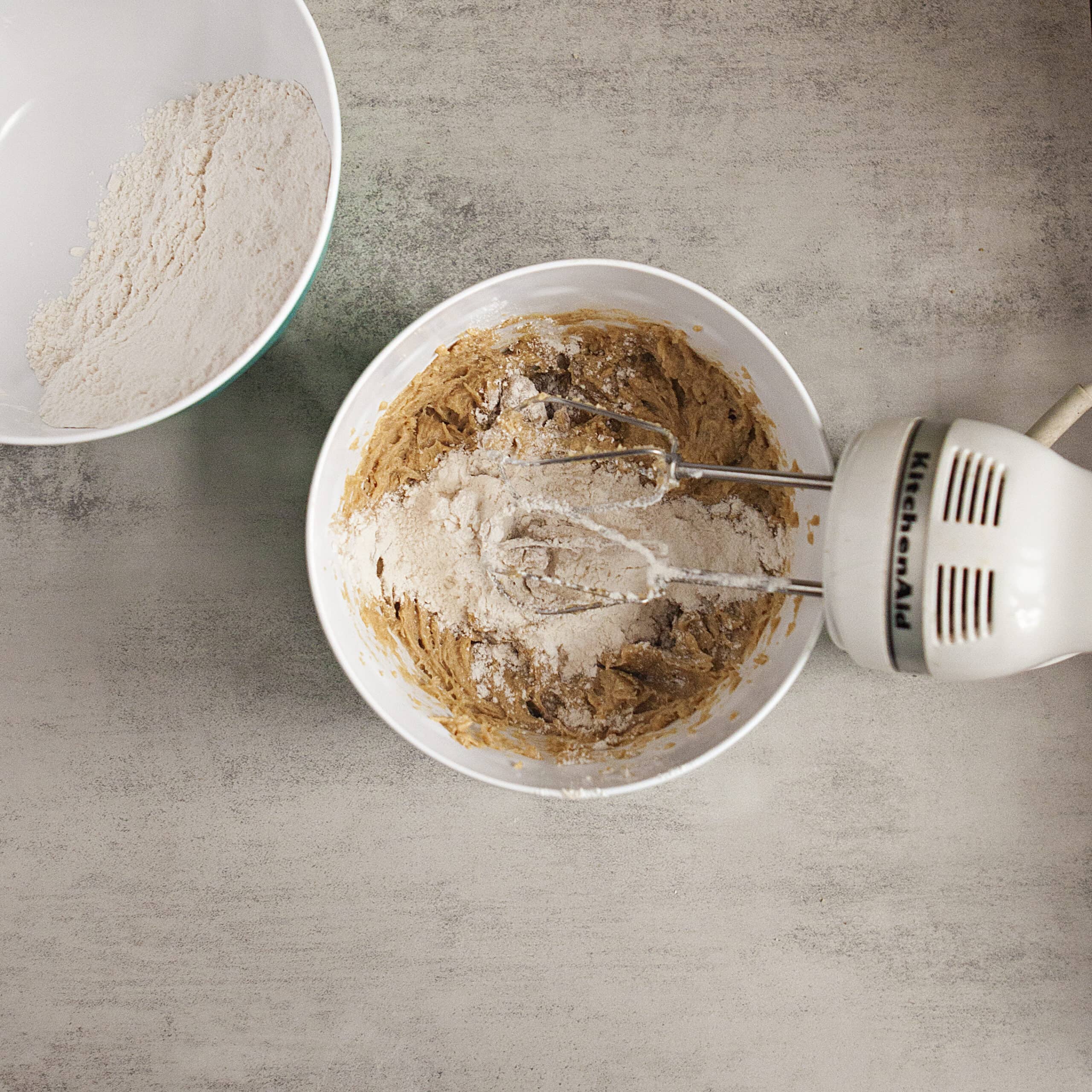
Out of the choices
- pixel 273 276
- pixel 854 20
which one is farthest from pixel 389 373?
pixel 854 20

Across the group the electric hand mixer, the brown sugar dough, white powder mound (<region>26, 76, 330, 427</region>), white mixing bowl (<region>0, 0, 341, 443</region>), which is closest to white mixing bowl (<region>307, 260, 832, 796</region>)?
the brown sugar dough

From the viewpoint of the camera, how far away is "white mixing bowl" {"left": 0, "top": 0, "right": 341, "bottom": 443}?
127 cm

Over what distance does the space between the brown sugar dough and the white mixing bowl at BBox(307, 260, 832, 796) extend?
3 centimetres

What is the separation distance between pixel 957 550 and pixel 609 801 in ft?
2.33

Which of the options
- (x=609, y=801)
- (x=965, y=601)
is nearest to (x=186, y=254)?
(x=609, y=801)

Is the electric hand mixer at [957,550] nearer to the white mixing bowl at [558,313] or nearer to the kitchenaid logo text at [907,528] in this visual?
the kitchenaid logo text at [907,528]

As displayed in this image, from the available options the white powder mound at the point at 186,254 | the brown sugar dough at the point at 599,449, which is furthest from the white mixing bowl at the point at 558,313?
the white powder mound at the point at 186,254

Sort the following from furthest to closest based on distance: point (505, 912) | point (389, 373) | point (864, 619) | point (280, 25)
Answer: point (505, 912)
point (280, 25)
point (389, 373)
point (864, 619)

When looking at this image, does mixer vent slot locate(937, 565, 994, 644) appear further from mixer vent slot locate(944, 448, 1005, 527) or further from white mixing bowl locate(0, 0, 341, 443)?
white mixing bowl locate(0, 0, 341, 443)

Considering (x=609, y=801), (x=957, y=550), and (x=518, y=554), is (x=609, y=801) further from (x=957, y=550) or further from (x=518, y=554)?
(x=957, y=550)

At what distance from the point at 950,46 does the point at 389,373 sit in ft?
3.51

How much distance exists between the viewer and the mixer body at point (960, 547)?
2.67 ft

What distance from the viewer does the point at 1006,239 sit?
1.29m

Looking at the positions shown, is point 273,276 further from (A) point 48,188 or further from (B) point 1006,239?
(B) point 1006,239
